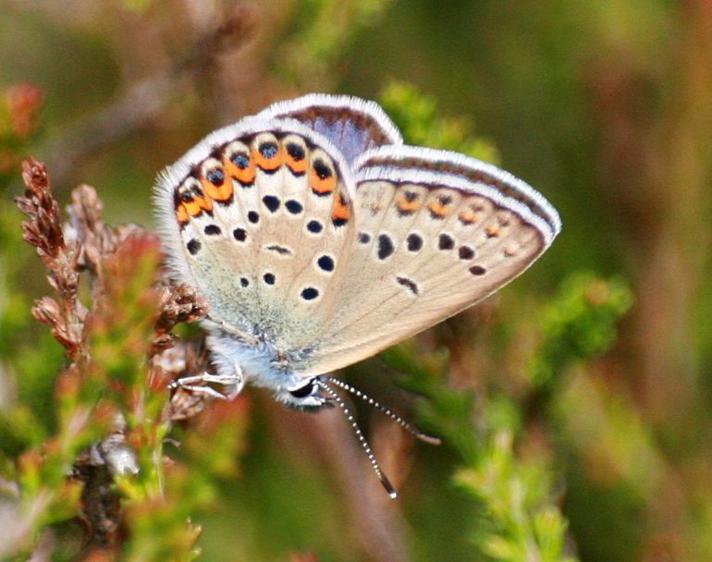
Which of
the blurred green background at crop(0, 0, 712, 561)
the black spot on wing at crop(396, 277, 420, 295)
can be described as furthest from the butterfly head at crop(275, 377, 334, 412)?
the black spot on wing at crop(396, 277, 420, 295)

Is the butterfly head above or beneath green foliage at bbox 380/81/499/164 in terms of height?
beneath

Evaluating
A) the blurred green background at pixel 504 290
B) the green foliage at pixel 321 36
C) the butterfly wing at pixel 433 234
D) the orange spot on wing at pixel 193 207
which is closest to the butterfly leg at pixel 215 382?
the blurred green background at pixel 504 290

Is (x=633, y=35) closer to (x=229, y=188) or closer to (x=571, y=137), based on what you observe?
(x=571, y=137)

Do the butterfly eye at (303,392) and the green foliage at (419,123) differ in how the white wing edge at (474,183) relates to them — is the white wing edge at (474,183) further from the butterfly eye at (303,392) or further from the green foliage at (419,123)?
the butterfly eye at (303,392)

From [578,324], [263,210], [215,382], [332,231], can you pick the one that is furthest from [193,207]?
[578,324]

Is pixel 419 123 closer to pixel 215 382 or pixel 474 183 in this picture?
pixel 474 183

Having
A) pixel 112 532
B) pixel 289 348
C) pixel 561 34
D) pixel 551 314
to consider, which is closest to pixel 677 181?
pixel 561 34

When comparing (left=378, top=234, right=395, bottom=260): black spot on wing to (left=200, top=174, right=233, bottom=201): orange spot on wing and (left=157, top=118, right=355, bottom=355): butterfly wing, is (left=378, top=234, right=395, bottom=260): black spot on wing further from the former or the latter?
(left=200, top=174, right=233, bottom=201): orange spot on wing
